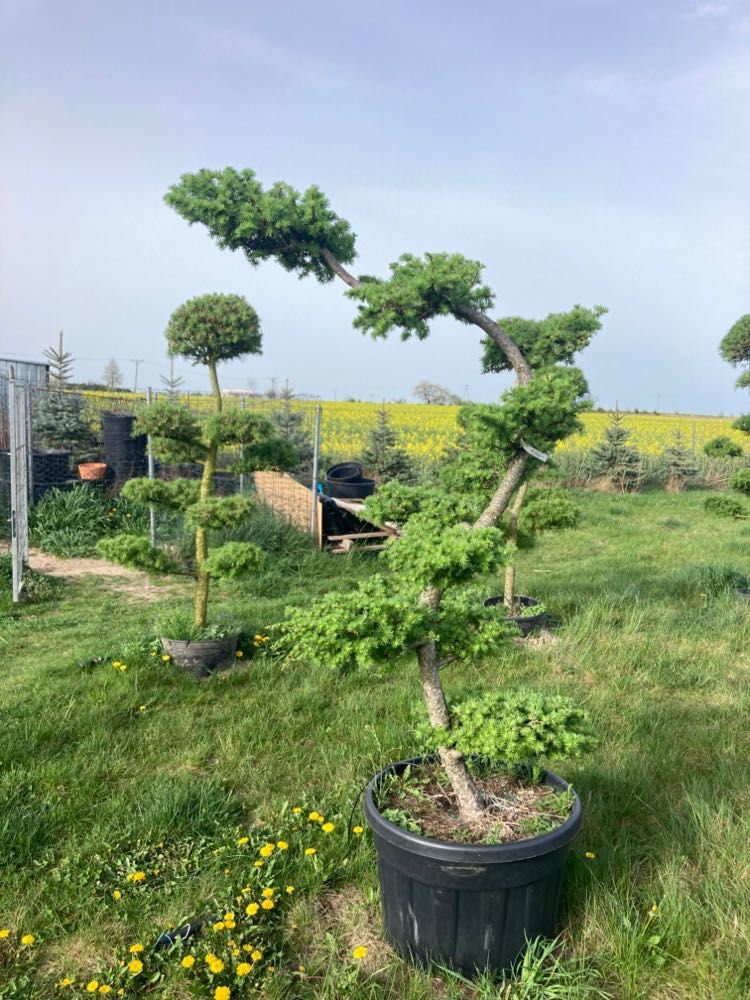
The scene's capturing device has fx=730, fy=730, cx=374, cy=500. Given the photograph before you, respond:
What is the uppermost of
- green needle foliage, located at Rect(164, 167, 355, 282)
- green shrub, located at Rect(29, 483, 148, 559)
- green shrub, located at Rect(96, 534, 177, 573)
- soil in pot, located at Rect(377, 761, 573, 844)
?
green needle foliage, located at Rect(164, 167, 355, 282)

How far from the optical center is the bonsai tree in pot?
15.5 ft

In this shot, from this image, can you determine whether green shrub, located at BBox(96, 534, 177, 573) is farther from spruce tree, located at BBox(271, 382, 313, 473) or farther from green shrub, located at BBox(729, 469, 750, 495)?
spruce tree, located at BBox(271, 382, 313, 473)

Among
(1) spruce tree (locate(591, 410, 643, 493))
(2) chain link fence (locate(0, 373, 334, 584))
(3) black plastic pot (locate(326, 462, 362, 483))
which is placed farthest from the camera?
(1) spruce tree (locate(591, 410, 643, 493))

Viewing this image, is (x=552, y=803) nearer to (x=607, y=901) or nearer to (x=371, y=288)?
(x=607, y=901)

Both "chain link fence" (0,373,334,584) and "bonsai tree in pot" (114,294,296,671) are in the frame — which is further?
"chain link fence" (0,373,334,584)

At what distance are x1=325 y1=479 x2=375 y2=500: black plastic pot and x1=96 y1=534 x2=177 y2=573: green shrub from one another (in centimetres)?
620

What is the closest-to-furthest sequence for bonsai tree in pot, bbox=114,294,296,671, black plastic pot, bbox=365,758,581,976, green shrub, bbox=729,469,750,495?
1. black plastic pot, bbox=365,758,581,976
2. bonsai tree in pot, bbox=114,294,296,671
3. green shrub, bbox=729,469,750,495

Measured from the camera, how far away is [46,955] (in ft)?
7.72

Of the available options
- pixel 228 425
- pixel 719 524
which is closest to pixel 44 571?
pixel 228 425

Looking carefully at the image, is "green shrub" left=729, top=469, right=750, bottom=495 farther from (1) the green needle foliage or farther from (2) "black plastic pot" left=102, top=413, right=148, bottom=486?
(2) "black plastic pot" left=102, top=413, right=148, bottom=486

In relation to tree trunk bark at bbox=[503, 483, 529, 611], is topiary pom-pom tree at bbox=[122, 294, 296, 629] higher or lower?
higher

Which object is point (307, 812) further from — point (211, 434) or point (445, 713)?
point (211, 434)

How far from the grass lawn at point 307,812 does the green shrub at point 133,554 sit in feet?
1.78

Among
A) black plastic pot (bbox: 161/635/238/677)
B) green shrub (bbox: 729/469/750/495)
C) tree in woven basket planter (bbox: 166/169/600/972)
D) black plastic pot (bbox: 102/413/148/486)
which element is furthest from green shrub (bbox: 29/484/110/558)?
green shrub (bbox: 729/469/750/495)
